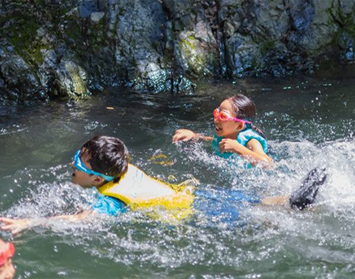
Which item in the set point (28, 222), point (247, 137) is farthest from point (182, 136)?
point (28, 222)

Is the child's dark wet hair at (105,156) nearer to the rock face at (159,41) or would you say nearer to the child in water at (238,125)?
the child in water at (238,125)

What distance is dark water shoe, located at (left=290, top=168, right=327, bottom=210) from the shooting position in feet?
15.5

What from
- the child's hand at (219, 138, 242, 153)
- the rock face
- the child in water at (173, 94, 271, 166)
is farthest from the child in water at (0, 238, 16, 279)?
the rock face

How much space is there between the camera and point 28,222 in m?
4.39

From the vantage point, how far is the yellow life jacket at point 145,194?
187 inches

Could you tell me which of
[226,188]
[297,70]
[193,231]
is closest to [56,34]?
[297,70]

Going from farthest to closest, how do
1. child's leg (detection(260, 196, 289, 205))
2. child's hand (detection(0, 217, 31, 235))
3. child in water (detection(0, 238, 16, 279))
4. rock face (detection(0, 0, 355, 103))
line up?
rock face (detection(0, 0, 355, 103))
child's leg (detection(260, 196, 289, 205))
child's hand (detection(0, 217, 31, 235))
child in water (detection(0, 238, 16, 279))

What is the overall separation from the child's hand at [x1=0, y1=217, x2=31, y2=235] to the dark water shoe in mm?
2265

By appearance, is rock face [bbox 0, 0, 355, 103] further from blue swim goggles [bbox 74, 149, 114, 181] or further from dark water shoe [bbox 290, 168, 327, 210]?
dark water shoe [bbox 290, 168, 327, 210]

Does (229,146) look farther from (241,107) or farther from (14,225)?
(14,225)

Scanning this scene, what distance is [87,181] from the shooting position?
477 cm

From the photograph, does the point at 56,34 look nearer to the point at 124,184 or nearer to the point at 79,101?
the point at 79,101

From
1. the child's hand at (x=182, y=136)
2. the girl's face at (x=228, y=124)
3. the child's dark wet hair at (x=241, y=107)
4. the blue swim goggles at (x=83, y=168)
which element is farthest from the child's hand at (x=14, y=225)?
the child's dark wet hair at (x=241, y=107)

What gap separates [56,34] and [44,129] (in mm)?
2708
